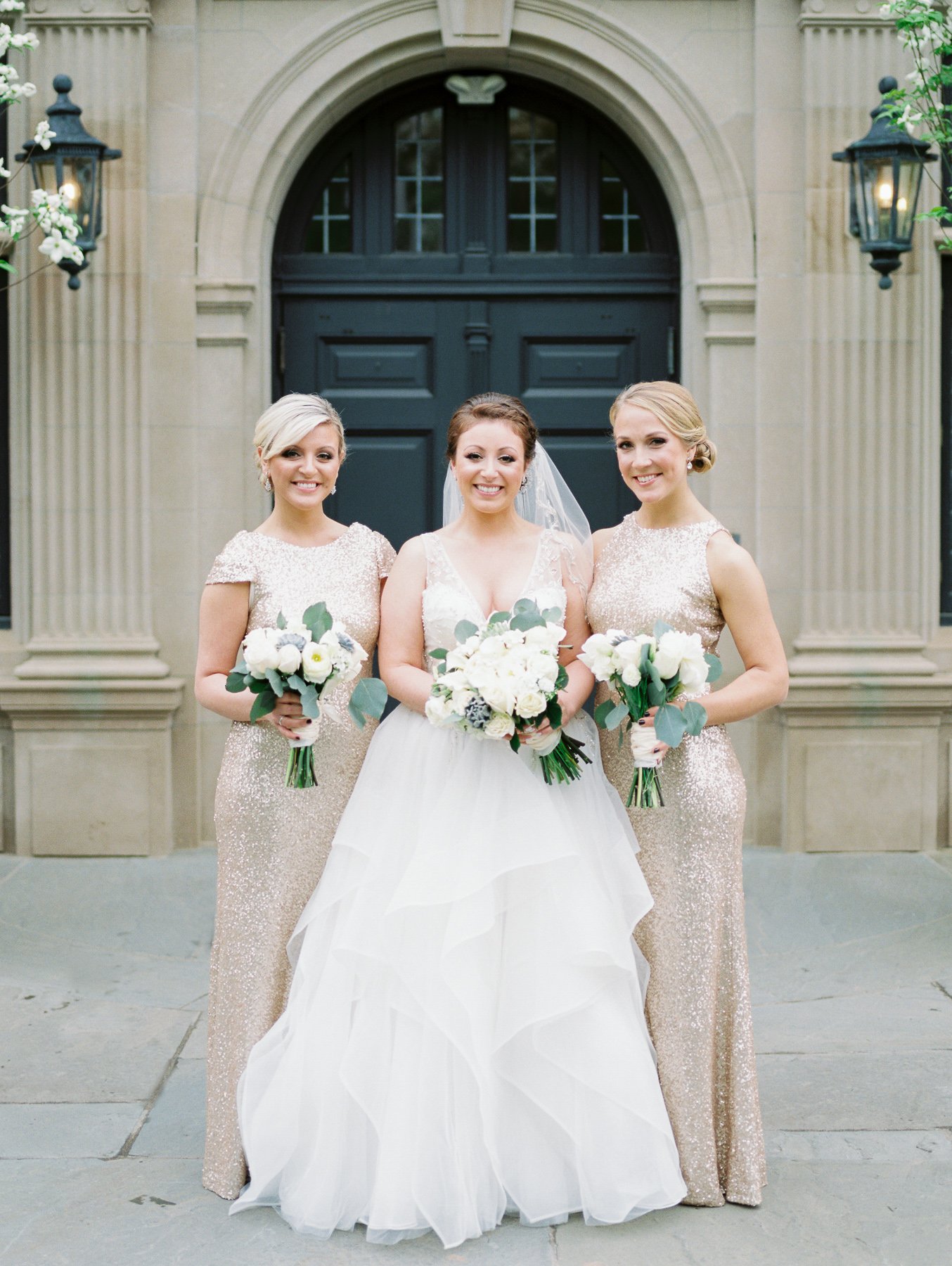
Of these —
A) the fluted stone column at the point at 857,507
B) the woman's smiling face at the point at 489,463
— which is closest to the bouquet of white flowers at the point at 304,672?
the woman's smiling face at the point at 489,463

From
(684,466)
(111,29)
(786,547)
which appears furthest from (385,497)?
(684,466)

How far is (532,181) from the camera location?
7.68m

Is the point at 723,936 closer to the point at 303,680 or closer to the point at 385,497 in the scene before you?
the point at 303,680

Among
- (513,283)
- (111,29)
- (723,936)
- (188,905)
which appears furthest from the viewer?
(513,283)

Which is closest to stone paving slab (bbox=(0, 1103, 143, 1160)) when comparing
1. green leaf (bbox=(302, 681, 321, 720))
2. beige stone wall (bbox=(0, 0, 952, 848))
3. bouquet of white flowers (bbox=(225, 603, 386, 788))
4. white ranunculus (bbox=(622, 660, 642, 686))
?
bouquet of white flowers (bbox=(225, 603, 386, 788))

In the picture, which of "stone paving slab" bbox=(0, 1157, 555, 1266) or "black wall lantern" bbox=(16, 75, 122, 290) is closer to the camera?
"stone paving slab" bbox=(0, 1157, 555, 1266)

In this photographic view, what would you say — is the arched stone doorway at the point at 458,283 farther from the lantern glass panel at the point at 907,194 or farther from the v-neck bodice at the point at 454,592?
the v-neck bodice at the point at 454,592

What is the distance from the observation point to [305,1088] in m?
3.50

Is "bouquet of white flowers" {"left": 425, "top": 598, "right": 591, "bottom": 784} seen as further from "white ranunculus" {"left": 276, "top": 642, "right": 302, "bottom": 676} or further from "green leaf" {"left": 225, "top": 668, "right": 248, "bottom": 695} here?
"green leaf" {"left": 225, "top": 668, "right": 248, "bottom": 695}

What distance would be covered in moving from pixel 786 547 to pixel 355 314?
2760 mm

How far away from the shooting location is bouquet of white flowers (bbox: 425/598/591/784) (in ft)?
10.7

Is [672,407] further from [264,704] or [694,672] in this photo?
[264,704]

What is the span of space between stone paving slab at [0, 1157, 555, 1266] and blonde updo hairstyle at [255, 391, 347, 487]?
2.00 metres

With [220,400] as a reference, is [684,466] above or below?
below
